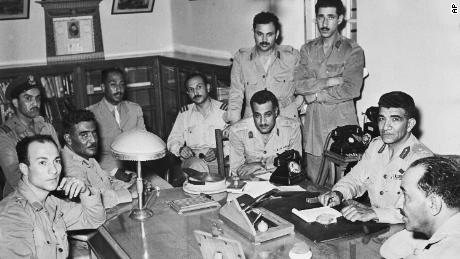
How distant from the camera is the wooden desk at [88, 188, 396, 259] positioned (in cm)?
247

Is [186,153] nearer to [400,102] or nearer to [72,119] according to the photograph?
[72,119]

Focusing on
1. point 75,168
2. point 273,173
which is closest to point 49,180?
point 75,168

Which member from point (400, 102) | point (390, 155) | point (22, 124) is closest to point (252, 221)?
point (390, 155)

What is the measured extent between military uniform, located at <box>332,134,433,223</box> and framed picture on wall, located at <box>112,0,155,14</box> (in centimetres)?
541

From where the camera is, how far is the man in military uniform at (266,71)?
15.6 feet

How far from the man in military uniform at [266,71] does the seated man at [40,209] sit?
2108 mm

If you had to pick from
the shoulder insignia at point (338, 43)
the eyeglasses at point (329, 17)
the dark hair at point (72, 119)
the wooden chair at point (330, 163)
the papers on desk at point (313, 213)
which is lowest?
the wooden chair at point (330, 163)

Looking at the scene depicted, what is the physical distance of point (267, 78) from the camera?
4.86m

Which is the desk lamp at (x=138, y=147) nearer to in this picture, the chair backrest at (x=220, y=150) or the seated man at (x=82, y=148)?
the seated man at (x=82, y=148)

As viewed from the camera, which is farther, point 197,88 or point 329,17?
point 197,88

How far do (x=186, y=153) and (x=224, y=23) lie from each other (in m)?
2.47

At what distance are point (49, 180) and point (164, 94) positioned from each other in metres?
5.12

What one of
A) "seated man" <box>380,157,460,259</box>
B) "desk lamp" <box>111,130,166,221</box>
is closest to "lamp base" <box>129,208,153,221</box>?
"desk lamp" <box>111,130,166,221</box>

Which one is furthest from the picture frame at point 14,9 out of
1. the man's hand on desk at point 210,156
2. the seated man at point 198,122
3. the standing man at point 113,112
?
the man's hand on desk at point 210,156
